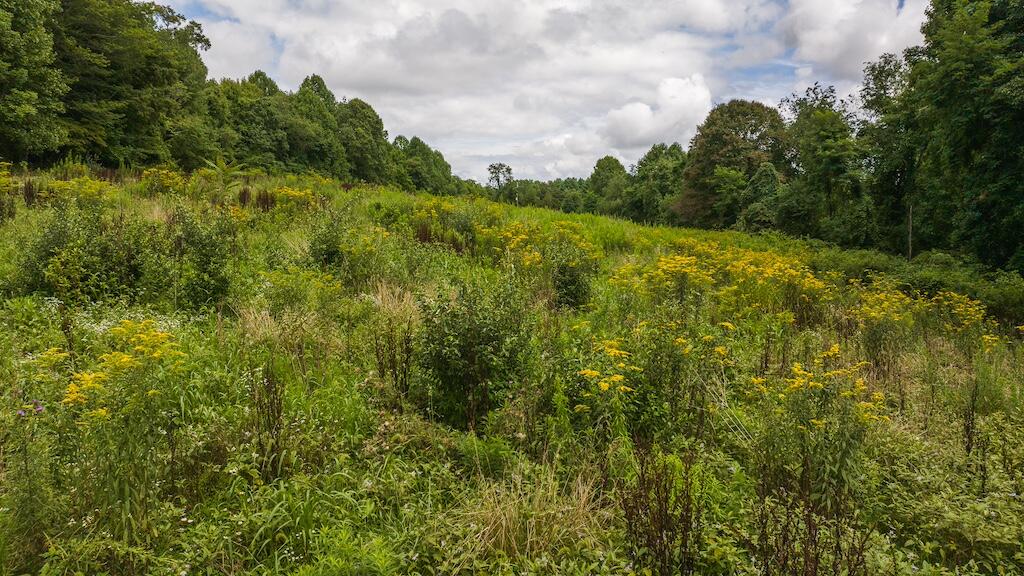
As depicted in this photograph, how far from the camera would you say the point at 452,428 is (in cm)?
375

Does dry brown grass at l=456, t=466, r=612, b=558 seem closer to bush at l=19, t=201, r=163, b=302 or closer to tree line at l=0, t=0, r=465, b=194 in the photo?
bush at l=19, t=201, r=163, b=302

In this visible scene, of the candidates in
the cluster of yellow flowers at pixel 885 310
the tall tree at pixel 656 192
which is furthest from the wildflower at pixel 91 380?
the tall tree at pixel 656 192

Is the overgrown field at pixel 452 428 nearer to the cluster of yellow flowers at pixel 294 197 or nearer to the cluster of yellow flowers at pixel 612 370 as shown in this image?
the cluster of yellow flowers at pixel 612 370

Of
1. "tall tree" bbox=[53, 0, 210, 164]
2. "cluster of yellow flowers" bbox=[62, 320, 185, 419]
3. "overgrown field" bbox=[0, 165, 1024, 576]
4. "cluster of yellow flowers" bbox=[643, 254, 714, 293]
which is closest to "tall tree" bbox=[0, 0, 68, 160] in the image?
"tall tree" bbox=[53, 0, 210, 164]

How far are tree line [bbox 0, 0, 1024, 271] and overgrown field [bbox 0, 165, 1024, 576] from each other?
877 cm

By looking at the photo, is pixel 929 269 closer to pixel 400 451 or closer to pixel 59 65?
pixel 400 451

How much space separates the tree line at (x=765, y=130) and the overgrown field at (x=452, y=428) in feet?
28.8

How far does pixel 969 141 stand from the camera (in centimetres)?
1277

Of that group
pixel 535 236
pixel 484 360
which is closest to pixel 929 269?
pixel 535 236

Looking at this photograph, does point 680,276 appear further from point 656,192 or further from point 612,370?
point 656,192

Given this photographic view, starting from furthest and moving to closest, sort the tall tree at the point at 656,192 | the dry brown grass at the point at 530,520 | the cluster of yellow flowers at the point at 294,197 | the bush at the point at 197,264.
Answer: the tall tree at the point at 656,192, the cluster of yellow flowers at the point at 294,197, the bush at the point at 197,264, the dry brown grass at the point at 530,520

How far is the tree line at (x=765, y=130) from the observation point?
40.3 feet

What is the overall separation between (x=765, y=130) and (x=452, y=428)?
125 ft

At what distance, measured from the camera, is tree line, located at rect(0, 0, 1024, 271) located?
40.3 feet
